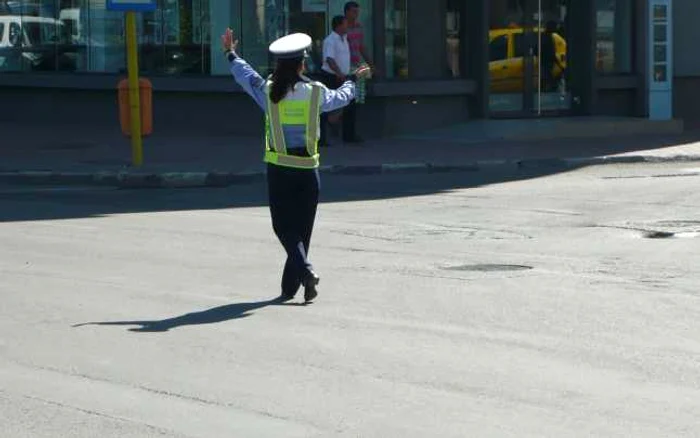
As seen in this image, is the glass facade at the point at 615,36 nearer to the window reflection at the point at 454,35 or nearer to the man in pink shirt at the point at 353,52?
the window reflection at the point at 454,35

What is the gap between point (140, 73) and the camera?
85.6 ft

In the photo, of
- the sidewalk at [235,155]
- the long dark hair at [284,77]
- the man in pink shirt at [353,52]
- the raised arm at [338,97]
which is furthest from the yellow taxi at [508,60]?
the long dark hair at [284,77]

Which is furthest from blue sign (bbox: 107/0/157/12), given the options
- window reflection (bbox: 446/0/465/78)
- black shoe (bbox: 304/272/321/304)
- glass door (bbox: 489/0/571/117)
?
black shoe (bbox: 304/272/321/304)

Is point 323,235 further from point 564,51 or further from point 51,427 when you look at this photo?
point 564,51

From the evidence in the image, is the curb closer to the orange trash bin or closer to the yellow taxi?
the orange trash bin

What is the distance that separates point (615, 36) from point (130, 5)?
1051cm

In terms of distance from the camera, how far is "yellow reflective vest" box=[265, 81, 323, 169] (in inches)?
424

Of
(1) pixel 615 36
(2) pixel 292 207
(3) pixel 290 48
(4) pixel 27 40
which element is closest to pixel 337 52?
(1) pixel 615 36

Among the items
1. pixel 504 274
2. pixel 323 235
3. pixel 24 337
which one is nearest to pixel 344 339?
pixel 24 337

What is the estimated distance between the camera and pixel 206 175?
64.3 feet

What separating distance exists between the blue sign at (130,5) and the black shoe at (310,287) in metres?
9.43

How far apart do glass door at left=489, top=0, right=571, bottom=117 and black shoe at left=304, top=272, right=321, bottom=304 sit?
15.2 m

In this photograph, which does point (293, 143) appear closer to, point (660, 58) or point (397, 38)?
point (397, 38)

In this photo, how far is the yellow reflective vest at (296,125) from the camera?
424 inches
